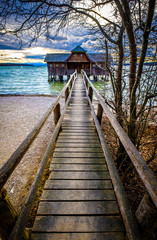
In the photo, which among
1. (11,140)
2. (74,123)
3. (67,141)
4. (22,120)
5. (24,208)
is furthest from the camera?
(22,120)

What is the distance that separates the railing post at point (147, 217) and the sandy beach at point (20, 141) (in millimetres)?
3021

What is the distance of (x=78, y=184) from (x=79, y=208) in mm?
396

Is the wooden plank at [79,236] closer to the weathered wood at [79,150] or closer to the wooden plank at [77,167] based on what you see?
the wooden plank at [77,167]

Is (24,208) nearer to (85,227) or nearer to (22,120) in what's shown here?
(85,227)

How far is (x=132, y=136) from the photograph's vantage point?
9.88 ft

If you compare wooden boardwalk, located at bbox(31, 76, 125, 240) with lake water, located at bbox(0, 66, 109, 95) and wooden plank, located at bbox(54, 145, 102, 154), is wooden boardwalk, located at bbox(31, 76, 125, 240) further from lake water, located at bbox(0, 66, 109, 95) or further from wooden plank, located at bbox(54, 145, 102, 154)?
lake water, located at bbox(0, 66, 109, 95)

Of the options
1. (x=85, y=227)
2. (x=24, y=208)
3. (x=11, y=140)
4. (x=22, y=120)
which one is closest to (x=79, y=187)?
(x=85, y=227)

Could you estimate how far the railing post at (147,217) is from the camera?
3.02 ft

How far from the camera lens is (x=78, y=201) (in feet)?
5.82

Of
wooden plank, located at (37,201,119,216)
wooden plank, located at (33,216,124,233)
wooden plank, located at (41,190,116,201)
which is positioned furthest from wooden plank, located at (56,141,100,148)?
wooden plank, located at (33,216,124,233)

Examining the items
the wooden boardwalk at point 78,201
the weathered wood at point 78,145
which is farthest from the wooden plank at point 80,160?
the weathered wood at point 78,145

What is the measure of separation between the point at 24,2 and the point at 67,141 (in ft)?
13.9

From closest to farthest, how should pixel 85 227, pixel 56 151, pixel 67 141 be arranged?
pixel 85 227
pixel 56 151
pixel 67 141

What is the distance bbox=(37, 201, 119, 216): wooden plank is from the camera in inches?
63.8
